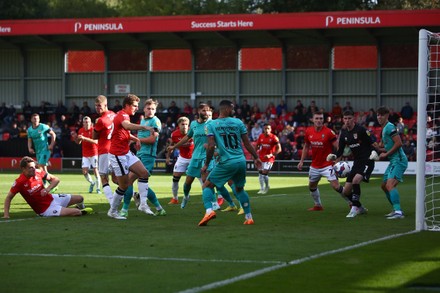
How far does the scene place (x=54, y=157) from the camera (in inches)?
1758

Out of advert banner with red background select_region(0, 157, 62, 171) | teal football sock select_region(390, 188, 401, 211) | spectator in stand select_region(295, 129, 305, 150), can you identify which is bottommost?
advert banner with red background select_region(0, 157, 62, 171)

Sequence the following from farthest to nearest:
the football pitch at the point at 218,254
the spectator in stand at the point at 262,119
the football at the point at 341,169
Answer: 1. the spectator in stand at the point at 262,119
2. the football at the point at 341,169
3. the football pitch at the point at 218,254

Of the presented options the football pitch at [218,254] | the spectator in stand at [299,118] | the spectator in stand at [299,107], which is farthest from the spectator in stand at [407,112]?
the football pitch at [218,254]

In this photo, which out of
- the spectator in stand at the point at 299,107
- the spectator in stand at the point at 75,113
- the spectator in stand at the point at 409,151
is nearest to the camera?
the spectator in stand at the point at 409,151

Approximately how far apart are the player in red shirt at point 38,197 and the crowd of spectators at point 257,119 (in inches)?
964

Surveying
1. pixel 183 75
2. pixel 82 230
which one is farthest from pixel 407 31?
pixel 82 230

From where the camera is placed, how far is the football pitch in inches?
366

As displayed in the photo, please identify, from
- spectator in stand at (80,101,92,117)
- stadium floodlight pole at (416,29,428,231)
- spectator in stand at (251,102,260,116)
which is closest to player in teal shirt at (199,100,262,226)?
stadium floodlight pole at (416,29,428,231)

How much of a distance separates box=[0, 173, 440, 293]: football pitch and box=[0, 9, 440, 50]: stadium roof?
84.9ft

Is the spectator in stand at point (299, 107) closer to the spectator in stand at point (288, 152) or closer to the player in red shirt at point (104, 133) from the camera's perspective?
the spectator in stand at point (288, 152)

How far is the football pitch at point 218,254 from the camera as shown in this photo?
30.5 ft

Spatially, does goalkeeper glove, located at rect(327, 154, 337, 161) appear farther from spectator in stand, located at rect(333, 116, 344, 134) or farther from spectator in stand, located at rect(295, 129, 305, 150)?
spectator in stand, located at rect(295, 129, 305, 150)

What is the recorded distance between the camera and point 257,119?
1801 inches

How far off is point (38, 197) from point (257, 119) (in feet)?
97.1
